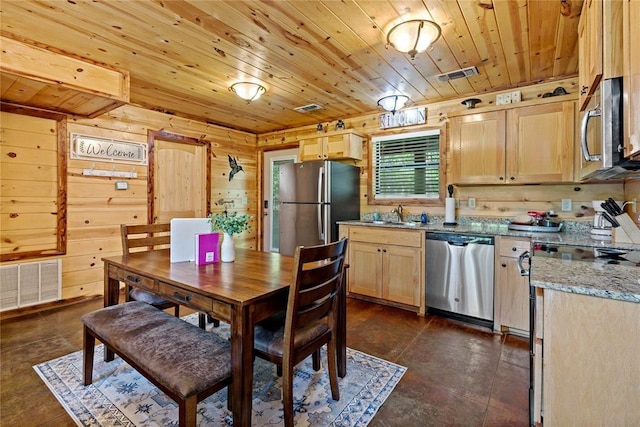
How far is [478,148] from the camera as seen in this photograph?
3.09 m

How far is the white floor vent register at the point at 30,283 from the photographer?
296 centimetres

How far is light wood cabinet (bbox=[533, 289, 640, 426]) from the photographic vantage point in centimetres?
93

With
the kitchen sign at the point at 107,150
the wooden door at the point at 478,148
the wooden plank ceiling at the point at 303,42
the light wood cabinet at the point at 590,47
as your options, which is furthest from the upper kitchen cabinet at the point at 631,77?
the kitchen sign at the point at 107,150

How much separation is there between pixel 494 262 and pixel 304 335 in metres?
2.01

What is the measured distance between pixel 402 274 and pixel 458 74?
2.06 m

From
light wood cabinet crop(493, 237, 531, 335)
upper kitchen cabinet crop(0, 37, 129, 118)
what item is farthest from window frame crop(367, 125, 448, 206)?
upper kitchen cabinet crop(0, 37, 129, 118)

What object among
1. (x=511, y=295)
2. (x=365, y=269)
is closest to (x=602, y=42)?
(x=511, y=295)

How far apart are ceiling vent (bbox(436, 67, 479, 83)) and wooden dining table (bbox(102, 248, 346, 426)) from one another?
2.33m

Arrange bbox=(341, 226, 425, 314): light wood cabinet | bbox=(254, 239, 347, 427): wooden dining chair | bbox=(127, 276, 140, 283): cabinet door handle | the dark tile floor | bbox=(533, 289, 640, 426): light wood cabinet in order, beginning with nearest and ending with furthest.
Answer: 1. bbox=(533, 289, 640, 426): light wood cabinet
2. bbox=(254, 239, 347, 427): wooden dining chair
3. the dark tile floor
4. bbox=(127, 276, 140, 283): cabinet door handle
5. bbox=(341, 226, 425, 314): light wood cabinet

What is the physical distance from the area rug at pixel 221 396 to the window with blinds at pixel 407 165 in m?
2.29

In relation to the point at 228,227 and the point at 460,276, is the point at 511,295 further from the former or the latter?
the point at 228,227

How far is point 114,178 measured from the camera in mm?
3691

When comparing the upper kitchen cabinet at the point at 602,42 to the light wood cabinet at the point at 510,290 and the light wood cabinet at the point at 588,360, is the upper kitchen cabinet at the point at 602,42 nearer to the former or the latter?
the light wood cabinet at the point at 588,360

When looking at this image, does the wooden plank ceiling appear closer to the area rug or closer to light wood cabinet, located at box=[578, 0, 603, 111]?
light wood cabinet, located at box=[578, 0, 603, 111]
